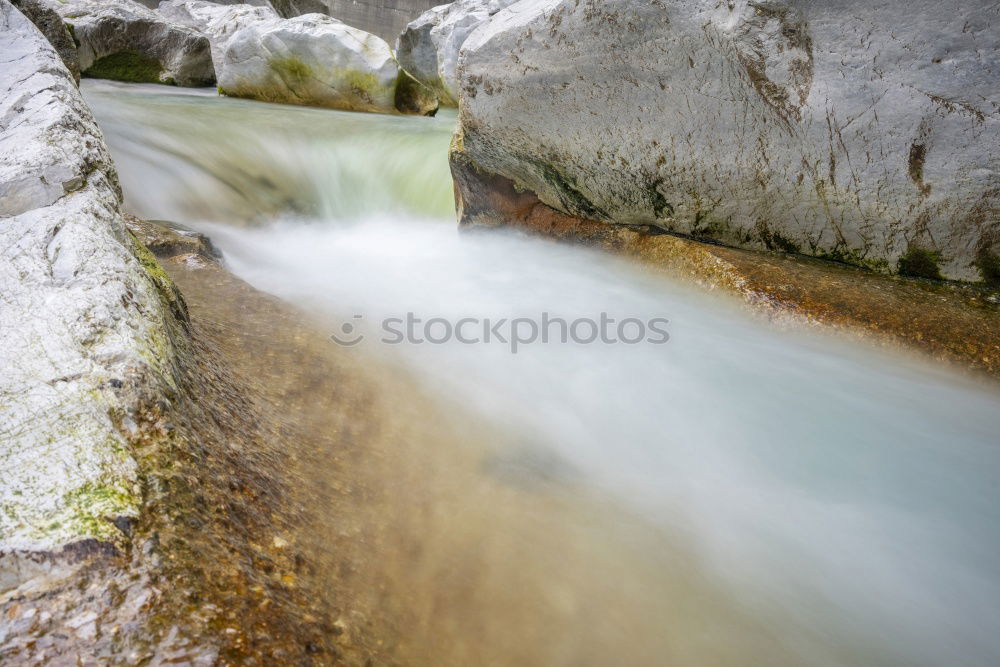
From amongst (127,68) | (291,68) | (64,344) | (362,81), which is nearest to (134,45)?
(127,68)

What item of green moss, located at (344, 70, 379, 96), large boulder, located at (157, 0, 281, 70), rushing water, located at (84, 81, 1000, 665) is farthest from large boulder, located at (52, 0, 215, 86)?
rushing water, located at (84, 81, 1000, 665)

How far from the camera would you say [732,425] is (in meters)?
2.43

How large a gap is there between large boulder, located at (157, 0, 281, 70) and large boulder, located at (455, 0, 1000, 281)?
8.48m

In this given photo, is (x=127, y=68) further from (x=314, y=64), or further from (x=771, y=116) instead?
(x=771, y=116)

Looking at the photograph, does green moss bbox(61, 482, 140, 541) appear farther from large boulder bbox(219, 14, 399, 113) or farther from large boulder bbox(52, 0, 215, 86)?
large boulder bbox(52, 0, 215, 86)

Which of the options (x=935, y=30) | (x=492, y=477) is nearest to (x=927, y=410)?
(x=935, y=30)

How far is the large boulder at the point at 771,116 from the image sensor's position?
2.55m

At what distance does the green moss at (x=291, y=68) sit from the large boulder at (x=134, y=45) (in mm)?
2353

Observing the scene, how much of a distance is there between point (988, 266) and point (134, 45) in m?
11.9

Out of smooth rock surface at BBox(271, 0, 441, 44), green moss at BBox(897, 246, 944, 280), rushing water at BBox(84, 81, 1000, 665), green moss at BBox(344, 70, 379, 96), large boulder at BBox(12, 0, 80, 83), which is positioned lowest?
rushing water at BBox(84, 81, 1000, 665)

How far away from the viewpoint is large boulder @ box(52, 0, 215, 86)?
930 centimetres

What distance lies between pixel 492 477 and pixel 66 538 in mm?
1214

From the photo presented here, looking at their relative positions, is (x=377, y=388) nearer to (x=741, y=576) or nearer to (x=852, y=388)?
(x=741, y=576)

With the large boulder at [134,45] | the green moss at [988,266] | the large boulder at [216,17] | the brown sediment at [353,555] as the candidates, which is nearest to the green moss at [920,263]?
the green moss at [988,266]
